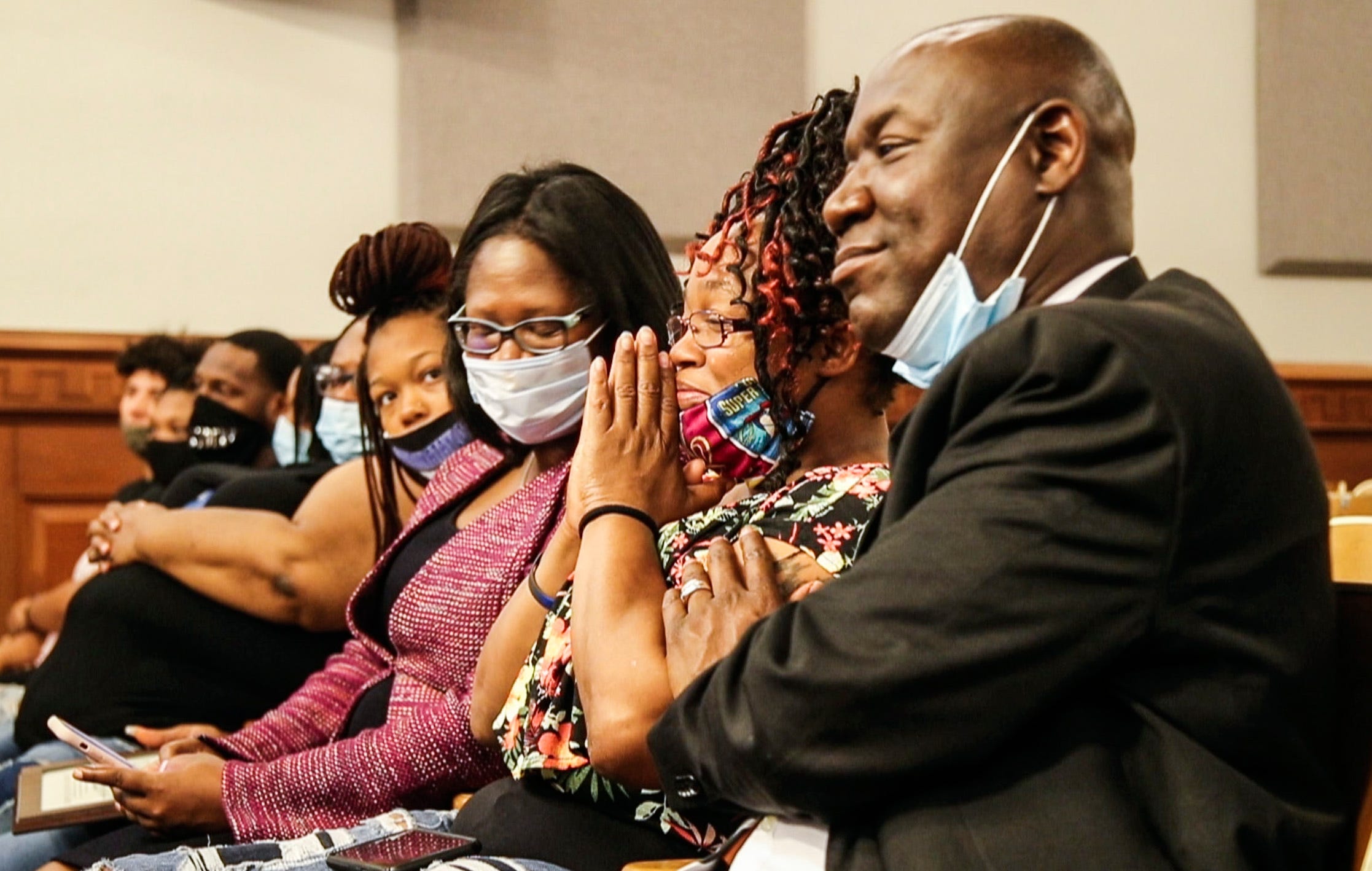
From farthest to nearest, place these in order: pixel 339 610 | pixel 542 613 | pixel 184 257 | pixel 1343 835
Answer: pixel 184 257 → pixel 339 610 → pixel 542 613 → pixel 1343 835

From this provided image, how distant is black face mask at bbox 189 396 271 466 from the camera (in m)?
3.93

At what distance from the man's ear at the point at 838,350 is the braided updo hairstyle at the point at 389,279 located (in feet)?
4.00

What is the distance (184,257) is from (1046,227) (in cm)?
408

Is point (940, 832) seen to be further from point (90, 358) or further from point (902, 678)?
point (90, 358)

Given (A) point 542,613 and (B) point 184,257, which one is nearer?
(A) point 542,613

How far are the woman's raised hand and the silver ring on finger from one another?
0.59 ft

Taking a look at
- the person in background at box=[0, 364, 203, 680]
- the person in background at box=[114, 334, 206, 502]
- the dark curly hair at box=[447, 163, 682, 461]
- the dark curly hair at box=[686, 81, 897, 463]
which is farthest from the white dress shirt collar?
the person in background at box=[114, 334, 206, 502]

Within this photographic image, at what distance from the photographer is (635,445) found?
1639 millimetres

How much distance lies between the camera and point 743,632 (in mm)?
1316

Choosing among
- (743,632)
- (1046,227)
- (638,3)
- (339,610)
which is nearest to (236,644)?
(339,610)

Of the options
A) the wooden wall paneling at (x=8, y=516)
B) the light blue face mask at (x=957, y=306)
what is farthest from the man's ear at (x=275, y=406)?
the light blue face mask at (x=957, y=306)

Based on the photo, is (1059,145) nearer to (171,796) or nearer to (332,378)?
(171,796)

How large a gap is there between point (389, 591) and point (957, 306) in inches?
54.0

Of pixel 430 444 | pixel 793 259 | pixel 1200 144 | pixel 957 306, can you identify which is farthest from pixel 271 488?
pixel 1200 144
